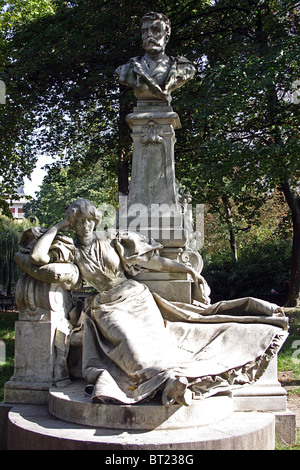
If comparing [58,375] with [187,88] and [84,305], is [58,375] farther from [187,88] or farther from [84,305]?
[187,88]

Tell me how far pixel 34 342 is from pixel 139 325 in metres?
0.97

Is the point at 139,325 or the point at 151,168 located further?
the point at 151,168

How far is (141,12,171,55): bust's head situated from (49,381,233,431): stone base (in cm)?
422

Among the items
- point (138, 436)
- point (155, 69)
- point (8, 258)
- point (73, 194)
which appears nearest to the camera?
point (138, 436)

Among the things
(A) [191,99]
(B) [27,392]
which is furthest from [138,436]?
(A) [191,99]

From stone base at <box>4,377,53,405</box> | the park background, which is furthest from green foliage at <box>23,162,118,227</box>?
stone base at <box>4,377,53,405</box>

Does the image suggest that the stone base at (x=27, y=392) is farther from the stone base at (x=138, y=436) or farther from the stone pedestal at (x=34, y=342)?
the stone base at (x=138, y=436)

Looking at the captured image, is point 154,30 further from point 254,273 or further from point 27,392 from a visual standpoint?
point 254,273

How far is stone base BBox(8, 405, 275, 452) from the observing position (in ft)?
13.0

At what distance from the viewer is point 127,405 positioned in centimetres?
425

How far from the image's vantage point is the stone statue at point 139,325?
15.2 feet

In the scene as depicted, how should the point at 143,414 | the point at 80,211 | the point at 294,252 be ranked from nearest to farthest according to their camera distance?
the point at 143,414
the point at 80,211
the point at 294,252

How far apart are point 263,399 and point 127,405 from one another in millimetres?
1522

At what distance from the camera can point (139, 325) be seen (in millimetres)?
5234
